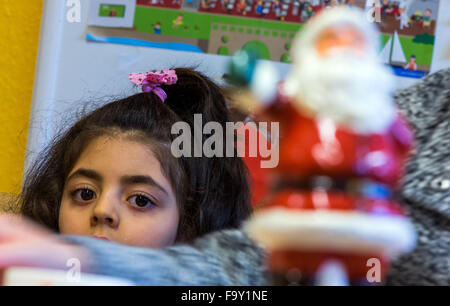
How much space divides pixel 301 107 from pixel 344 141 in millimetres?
26

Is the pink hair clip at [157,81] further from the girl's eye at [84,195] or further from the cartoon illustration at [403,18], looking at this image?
the cartoon illustration at [403,18]

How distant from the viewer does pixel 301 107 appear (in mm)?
293

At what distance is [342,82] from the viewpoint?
281 mm

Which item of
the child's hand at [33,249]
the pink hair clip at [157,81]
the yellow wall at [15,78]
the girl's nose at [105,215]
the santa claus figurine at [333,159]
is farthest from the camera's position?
the yellow wall at [15,78]

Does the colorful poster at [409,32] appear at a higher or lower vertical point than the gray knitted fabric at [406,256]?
higher

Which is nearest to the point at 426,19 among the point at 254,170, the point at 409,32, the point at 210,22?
the point at 409,32

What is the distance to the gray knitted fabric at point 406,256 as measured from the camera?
43 centimetres

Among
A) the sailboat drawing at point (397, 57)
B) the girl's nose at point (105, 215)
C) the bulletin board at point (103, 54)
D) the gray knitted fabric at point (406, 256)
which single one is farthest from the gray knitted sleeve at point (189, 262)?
the sailboat drawing at point (397, 57)

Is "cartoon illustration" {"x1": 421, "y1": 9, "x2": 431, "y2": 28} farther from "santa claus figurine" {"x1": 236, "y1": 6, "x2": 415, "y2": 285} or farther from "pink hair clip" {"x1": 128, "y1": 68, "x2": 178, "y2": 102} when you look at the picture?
"santa claus figurine" {"x1": 236, "y1": 6, "x2": 415, "y2": 285}

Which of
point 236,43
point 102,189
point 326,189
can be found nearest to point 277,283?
point 326,189

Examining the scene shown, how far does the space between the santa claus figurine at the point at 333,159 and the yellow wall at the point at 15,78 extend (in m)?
1.19

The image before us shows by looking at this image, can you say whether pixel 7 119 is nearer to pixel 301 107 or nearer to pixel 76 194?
pixel 76 194

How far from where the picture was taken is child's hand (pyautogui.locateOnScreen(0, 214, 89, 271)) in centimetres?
38

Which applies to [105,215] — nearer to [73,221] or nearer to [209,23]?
[73,221]
